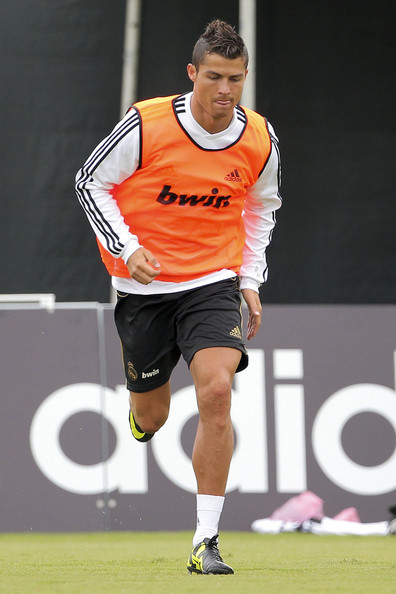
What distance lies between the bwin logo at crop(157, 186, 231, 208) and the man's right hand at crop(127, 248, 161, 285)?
357 mm

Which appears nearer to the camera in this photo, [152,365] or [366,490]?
[152,365]

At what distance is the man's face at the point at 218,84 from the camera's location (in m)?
4.59

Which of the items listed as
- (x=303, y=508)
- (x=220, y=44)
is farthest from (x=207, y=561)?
(x=303, y=508)

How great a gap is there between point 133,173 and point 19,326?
3.13m

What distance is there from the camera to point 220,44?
4590mm

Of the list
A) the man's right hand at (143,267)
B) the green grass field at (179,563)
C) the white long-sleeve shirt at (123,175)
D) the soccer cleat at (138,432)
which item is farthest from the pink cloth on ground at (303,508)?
the man's right hand at (143,267)

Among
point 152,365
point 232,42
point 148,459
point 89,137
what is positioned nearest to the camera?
point 232,42

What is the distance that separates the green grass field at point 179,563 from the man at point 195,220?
460 mm

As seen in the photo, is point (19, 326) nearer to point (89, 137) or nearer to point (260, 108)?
point (89, 137)

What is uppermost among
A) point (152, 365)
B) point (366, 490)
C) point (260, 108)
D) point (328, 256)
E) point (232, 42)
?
point (260, 108)

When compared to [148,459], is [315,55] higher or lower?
higher

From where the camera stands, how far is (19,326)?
7.77 metres

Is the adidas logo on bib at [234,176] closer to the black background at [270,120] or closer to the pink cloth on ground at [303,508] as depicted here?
the pink cloth on ground at [303,508]

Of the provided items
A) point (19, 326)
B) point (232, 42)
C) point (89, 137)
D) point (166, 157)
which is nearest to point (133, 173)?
point (166, 157)
